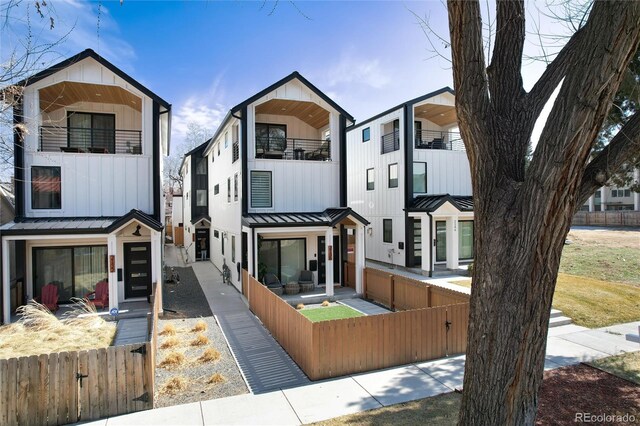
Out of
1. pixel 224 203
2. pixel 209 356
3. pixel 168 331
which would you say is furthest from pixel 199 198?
pixel 209 356

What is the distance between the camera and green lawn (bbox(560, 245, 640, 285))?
17.6 m

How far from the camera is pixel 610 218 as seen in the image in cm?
4650

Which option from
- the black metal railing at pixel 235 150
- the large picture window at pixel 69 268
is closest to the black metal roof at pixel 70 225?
the large picture window at pixel 69 268

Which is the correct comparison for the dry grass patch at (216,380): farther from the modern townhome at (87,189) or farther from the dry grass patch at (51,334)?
the modern townhome at (87,189)

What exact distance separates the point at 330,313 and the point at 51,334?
8.33 metres

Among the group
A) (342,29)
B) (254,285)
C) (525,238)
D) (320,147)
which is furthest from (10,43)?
(320,147)

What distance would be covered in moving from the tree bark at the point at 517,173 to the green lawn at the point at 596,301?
9.80m

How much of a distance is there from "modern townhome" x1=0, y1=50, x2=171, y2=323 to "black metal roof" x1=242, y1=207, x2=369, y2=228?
3549 mm

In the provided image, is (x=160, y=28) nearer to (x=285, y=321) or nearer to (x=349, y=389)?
(x=285, y=321)

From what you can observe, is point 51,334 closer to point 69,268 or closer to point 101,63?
point 69,268

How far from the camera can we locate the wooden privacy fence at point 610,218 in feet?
144

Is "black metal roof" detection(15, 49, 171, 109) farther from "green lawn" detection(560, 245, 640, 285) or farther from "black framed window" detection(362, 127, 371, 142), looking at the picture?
"green lawn" detection(560, 245, 640, 285)

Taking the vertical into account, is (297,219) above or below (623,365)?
above

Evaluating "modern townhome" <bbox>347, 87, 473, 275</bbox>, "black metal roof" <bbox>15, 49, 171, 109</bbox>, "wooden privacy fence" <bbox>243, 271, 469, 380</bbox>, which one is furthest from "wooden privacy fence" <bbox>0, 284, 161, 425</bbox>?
"modern townhome" <bbox>347, 87, 473, 275</bbox>
